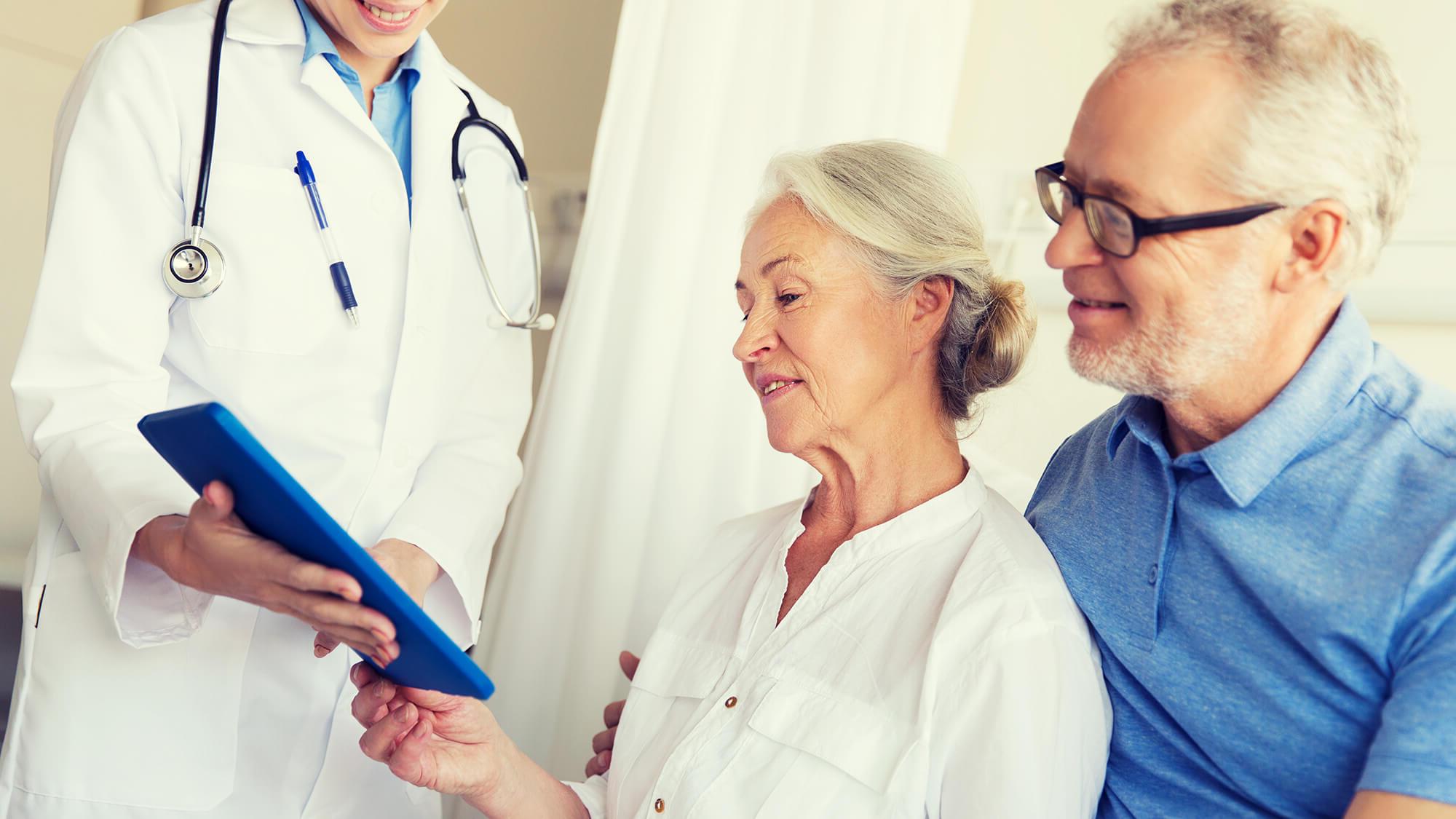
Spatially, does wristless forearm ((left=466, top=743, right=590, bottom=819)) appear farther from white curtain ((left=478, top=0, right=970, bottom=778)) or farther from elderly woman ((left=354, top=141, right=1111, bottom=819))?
white curtain ((left=478, top=0, right=970, bottom=778))

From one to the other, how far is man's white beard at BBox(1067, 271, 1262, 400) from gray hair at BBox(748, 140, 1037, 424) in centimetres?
32

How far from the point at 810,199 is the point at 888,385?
24 centimetres

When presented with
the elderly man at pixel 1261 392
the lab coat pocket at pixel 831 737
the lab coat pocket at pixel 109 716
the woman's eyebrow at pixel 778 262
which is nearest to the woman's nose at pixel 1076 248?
the elderly man at pixel 1261 392

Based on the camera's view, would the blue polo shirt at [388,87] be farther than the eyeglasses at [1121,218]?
Yes

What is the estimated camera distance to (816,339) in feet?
4.33

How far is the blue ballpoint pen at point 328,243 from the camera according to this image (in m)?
1.25

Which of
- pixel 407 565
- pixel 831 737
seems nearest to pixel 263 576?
pixel 407 565

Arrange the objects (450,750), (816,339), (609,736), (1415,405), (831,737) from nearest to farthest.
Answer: (1415,405), (831,737), (450,750), (816,339), (609,736)

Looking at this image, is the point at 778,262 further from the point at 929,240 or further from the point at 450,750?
the point at 450,750

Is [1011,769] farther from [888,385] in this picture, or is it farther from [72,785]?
[72,785]

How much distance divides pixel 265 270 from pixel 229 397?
0.48 feet

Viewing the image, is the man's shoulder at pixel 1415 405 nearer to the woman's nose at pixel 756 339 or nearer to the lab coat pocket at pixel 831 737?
the lab coat pocket at pixel 831 737

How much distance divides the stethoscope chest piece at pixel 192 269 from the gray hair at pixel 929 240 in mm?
668

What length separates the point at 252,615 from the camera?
1.22 m
